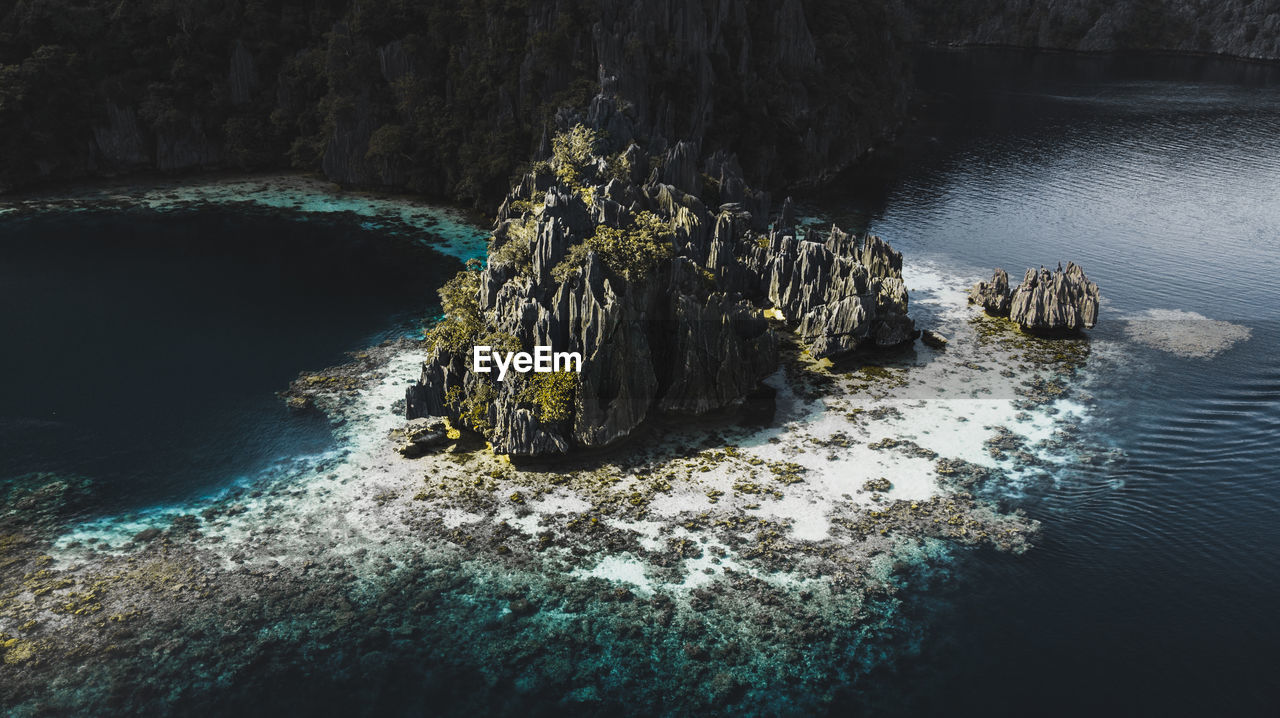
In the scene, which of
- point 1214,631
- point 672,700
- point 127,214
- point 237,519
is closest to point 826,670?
point 672,700

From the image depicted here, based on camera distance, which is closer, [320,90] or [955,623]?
[955,623]

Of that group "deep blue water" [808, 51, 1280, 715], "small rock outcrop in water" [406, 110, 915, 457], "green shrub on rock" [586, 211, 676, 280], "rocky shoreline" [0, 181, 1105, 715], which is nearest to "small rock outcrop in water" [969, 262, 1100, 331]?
"deep blue water" [808, 51, 1280, 715]

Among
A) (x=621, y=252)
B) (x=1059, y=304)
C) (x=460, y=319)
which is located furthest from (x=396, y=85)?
(x=1059, y=304)

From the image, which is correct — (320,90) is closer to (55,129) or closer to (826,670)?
(55,129)

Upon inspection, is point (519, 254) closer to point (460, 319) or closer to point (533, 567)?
point (460, 319)

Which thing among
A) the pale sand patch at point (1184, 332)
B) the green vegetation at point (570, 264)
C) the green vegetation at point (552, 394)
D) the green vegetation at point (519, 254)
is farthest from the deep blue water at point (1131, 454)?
the green vegetation at point (519, 254)
